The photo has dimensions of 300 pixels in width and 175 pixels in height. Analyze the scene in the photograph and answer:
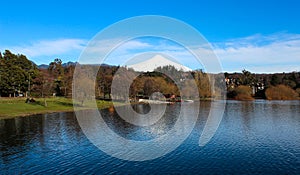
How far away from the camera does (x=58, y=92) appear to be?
9050 centimetres

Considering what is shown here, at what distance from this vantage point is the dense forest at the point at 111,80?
73438 mm

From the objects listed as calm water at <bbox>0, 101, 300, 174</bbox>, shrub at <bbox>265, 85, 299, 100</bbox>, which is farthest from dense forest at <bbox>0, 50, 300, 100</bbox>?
calm water at <bbox>0, 101, 300, 174</bbox>

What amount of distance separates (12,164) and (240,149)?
709 inches

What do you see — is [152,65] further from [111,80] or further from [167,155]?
[167,155]

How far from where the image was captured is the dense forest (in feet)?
241

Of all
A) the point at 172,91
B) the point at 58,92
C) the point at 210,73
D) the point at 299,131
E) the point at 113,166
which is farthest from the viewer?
the point at 210,73

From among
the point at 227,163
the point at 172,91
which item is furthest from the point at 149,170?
the point at 172,91

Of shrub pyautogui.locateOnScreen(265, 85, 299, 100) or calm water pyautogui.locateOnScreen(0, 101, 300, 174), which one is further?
shrub pyautogui.locateOnScreen(265, 85, 299, 100)

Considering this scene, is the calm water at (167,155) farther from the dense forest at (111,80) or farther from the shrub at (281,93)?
the shrub at (281,93)

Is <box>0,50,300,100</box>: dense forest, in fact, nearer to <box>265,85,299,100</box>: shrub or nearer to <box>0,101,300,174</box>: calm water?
<box>265,85,299,100</box>: shrub

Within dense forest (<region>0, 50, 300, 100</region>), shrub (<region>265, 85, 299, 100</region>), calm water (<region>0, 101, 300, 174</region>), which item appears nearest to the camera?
calm water (<region>0, 101, 300, 174</region>)

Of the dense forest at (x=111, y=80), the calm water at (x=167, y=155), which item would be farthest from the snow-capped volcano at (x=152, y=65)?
the calm water at (x=167, y=155)

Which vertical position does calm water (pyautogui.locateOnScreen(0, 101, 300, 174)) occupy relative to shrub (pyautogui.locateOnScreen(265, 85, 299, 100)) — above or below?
below

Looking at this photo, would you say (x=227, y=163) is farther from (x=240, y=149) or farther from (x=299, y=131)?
(x=299, y=131)
